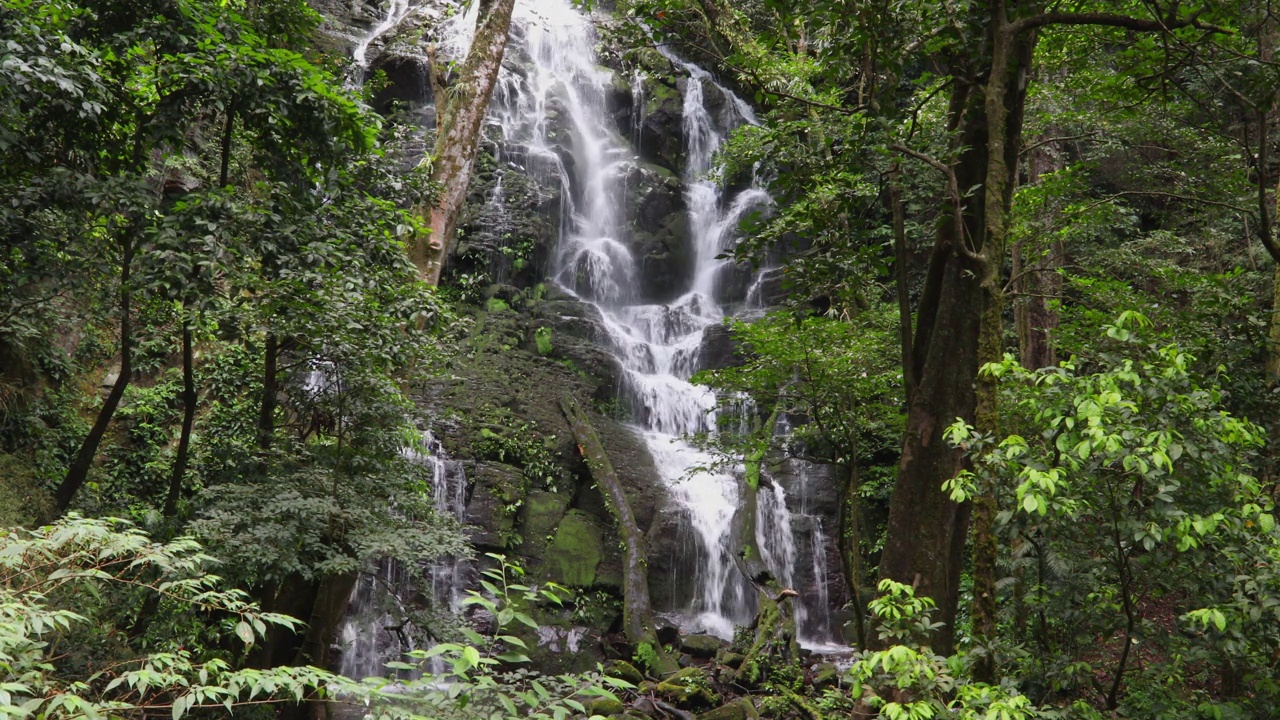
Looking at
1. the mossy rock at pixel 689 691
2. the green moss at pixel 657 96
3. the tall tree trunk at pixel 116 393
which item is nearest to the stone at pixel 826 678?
the mossy rock at pixel 689 691

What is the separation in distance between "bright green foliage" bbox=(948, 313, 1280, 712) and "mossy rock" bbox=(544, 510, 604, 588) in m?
7.96

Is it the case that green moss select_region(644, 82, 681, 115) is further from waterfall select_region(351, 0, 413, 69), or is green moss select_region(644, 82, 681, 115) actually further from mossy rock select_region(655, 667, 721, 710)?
mossy rock select_region(655, 667, 721, 710)

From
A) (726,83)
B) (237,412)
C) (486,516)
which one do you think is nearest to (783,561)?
(486,516)

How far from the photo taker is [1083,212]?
7.79 meters

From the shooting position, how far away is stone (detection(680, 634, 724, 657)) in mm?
9891

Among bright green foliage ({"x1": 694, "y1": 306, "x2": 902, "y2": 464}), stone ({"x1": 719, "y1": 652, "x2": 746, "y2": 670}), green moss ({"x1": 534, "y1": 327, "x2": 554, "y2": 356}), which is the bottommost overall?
stone ({"x1": 719, "y1": 652, "x2": 746, "y2": 670})

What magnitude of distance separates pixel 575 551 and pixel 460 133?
6268mm

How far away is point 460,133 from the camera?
7426mm

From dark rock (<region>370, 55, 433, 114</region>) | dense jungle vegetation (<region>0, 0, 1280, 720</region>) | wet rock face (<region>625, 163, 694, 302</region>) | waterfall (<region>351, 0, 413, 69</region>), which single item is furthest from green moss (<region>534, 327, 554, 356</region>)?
waterfall (<region>351, 0, 413, 69</region>)

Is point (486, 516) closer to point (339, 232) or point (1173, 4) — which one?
point (339, 232)

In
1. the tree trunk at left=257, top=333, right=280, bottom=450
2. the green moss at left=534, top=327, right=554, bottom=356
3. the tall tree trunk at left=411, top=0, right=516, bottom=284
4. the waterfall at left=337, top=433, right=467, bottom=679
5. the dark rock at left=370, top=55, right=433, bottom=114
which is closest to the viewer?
the tree trunk at left=257, top=333, right=280, bottom=450

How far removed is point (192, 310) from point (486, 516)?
19.8 ft

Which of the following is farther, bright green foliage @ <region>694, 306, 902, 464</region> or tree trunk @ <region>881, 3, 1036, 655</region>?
bright green foliage @ <region>694, 306, 902, 464</region>

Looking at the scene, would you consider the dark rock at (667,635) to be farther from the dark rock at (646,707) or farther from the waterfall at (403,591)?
the waterfall at (403,591)
